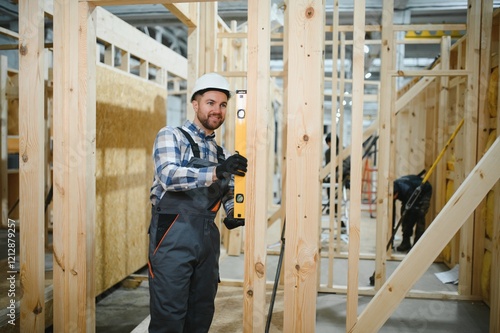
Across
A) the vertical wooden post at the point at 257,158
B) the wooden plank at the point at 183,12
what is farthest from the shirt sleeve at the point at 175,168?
the wooden plank at the point at 183,12

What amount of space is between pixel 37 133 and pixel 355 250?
1.63 meters

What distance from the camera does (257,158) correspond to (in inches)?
68.5

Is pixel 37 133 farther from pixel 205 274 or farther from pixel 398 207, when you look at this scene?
pixel 398 207

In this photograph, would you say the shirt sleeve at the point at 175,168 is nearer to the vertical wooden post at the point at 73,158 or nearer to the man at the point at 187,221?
the man at the point at 187,221

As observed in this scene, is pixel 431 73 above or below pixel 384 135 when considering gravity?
above

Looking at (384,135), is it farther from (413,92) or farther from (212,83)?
(212,83)

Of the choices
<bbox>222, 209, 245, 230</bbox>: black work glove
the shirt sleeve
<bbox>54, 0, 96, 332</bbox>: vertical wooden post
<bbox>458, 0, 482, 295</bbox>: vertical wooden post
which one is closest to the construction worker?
<bbox>458, 0, 482, 295</bbox>: vertical wooden post

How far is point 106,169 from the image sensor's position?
3.65 m

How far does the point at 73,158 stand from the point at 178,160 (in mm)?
510

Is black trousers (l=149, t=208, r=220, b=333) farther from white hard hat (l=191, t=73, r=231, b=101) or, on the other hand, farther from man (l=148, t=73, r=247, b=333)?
white hard hat (l=191, t=73, r=231, b=101)

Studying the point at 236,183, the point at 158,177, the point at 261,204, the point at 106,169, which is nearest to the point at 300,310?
the point at 261,204

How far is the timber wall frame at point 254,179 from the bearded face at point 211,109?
392 millimetres

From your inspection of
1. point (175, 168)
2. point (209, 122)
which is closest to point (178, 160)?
point (175, 168)

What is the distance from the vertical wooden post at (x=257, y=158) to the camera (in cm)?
172
